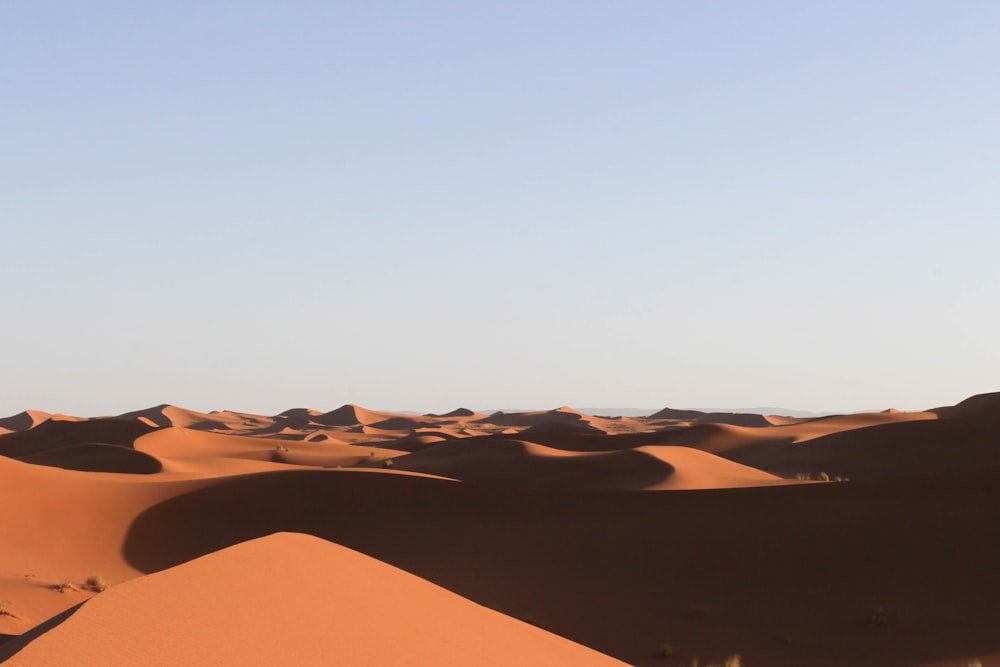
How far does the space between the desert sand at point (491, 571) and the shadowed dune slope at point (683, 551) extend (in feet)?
0.14

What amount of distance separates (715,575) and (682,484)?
11.2m

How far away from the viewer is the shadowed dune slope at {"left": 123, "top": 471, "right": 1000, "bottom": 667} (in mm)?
11738

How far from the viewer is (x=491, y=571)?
48.4ft

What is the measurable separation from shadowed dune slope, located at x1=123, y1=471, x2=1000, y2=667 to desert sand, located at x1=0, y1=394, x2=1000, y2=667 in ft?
0.14

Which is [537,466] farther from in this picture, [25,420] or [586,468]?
[25,420]

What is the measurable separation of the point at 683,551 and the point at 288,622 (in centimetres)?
991

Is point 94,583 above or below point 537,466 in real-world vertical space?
below

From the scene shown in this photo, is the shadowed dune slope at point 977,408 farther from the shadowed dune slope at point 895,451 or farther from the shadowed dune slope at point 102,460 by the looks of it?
the shadowed dune slope at point 102,460

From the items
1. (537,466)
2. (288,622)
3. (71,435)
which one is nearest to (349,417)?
(71,435)

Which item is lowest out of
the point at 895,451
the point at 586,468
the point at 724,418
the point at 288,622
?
the point at 586,468

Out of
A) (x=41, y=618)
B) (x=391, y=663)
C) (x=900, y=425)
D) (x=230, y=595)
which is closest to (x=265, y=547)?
(x=230, y=595)

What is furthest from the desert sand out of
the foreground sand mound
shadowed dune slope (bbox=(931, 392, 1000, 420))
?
shadowed dune slope (bbox=(931, 392, 1000, 420))

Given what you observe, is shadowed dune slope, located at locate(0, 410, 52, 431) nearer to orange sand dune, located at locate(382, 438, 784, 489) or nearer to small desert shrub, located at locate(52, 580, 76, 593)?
orange sand dune, located at locate(382, 438, 784, 489)

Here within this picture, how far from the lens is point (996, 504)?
15.5 metres
